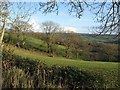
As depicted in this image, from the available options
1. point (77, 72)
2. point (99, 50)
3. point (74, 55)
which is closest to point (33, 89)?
point (77, 72)

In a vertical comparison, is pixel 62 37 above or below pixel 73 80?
above

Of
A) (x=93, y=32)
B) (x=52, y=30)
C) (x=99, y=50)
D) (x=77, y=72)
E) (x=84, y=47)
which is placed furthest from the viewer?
(x=52, y=30)

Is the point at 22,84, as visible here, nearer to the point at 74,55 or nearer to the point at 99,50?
the point at 99,50

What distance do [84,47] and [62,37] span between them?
10.3 meters

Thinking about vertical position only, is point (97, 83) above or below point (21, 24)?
below

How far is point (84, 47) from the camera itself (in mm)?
38250

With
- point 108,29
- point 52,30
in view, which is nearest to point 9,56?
point 108,29

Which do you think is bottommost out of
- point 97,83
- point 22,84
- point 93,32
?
point 97,83

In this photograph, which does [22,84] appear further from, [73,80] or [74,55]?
[74,55]

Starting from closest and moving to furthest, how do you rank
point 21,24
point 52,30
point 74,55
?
point 21,24 < point 74,55 < point 52,30

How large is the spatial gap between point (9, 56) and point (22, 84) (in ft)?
18.2

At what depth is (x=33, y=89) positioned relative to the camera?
8719 mm

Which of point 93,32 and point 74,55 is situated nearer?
point 93,32

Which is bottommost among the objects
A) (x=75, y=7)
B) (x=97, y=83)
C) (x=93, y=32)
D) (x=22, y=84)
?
(x=97, y=83)
